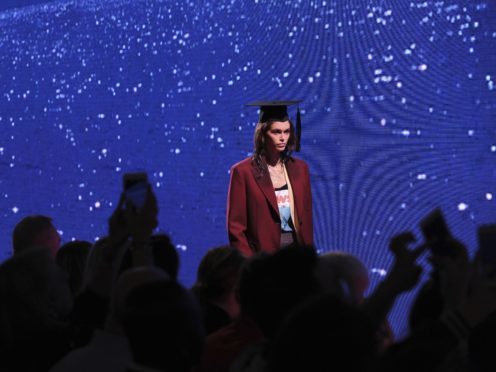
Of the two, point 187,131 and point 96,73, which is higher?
point 96,73

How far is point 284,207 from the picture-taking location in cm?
378

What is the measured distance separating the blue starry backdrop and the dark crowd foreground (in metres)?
2.04

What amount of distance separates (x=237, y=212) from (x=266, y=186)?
168 millimetres

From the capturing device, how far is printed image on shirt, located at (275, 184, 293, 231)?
12.4ft

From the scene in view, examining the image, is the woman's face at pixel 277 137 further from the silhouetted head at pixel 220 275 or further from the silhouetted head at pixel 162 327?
the silhouetted head at pixel 162 327

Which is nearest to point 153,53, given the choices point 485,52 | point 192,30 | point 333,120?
point 192,30

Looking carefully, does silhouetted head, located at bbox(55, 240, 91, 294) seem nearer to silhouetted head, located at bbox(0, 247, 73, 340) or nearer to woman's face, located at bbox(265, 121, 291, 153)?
silhouetted head, located at bbox(0, 247, 73, 340)

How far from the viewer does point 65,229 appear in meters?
5.94

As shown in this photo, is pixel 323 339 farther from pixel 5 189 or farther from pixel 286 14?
pixel 5 189

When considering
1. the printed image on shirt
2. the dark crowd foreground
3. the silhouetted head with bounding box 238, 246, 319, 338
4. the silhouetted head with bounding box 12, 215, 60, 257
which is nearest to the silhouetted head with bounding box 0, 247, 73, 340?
the dark crowd foreground

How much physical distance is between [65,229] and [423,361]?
16.1 ft

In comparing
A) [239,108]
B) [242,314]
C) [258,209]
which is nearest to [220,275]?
[242,314]

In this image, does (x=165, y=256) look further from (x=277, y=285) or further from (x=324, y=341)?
(x=324, y=341)

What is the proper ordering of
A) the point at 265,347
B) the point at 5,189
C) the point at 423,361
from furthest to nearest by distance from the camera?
the point at 5,189, the point at 265,347, the point at 423,361
